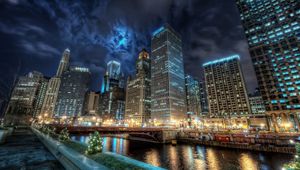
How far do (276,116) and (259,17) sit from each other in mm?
76300

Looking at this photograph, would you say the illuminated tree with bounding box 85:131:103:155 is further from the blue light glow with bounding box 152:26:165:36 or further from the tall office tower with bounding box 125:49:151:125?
the blue light glow with bounding box 152:26:165:36

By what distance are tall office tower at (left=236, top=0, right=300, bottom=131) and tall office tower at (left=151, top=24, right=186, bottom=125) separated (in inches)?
3071

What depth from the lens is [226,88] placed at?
146000mm

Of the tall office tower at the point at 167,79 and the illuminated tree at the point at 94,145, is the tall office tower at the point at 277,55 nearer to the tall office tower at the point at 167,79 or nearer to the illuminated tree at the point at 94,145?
the tall office tower at the point at 167,79

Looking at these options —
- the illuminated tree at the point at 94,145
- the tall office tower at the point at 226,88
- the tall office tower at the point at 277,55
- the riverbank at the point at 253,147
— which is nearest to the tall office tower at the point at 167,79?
the tall office tower at the point at 226,88

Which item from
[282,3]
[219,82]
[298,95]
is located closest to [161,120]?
[219,82]

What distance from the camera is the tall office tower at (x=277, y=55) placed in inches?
3164

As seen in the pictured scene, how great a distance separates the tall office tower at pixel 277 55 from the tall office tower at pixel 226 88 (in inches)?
1929

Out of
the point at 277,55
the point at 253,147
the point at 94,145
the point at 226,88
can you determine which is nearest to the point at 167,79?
the point at 226,88

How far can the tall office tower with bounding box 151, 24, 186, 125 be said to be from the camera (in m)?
144

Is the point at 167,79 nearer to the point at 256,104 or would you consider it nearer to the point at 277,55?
the point at 277,55

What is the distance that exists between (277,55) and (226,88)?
62.1 meters

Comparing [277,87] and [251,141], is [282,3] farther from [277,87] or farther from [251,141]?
[251,141]

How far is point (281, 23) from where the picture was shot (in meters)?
91.6
